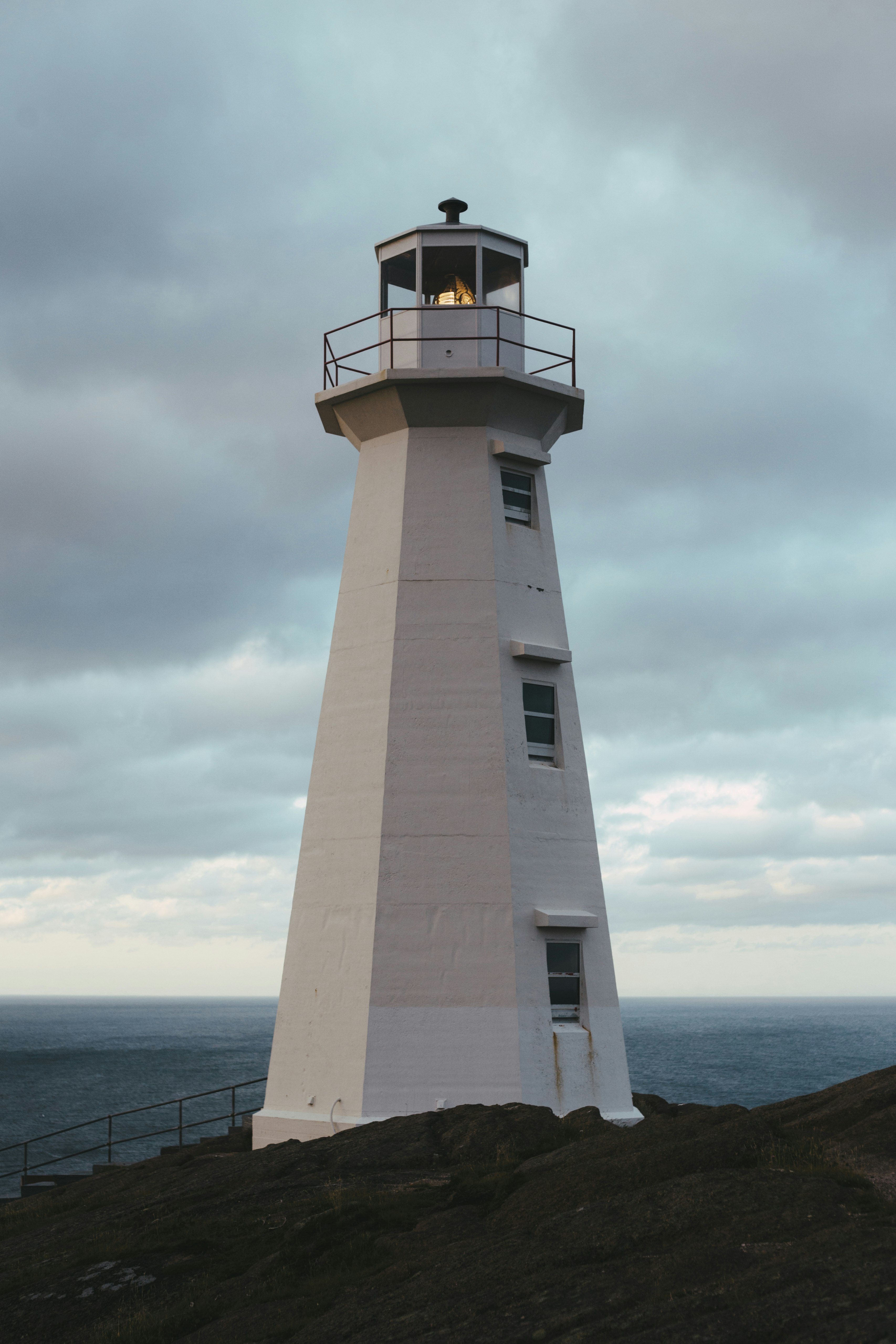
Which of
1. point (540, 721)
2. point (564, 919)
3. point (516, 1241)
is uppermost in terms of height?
point (540, 721)

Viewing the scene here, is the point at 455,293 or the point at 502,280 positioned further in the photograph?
the point at 502,280

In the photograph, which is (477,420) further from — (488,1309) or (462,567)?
(488,1309)

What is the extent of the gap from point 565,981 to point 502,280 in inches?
425

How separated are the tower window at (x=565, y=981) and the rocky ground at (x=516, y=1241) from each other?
368 cm

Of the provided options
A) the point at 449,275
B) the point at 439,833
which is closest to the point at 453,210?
the point at 449,275

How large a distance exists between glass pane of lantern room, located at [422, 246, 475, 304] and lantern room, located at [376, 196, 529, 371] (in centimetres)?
1

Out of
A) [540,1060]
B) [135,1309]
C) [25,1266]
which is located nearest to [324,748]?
[540,1060]

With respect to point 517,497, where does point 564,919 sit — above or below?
below

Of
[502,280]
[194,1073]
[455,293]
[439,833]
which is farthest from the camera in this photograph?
[194,1073]

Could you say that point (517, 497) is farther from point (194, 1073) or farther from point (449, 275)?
point (194, 1073)

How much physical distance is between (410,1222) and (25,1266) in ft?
12.1

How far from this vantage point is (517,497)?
17672 millimetres

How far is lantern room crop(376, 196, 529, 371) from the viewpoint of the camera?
17.5m

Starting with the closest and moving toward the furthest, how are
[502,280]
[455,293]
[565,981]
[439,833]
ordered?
[439,833] < [565,981] < [455,293] < [502,280]
